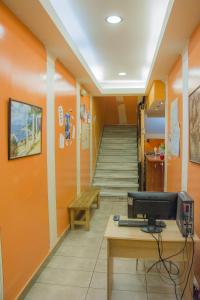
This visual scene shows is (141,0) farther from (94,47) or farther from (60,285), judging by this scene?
(60,285)

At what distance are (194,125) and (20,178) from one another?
1.77 meters

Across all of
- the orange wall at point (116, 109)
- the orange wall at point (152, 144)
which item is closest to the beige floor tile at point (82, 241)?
the orange wall at point (152, 144)

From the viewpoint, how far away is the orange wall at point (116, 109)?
9384 mm

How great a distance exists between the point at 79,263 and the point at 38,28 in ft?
8.88

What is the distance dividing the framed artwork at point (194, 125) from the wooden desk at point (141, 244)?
0.75 meters

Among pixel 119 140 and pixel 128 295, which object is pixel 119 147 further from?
pixel 128 295

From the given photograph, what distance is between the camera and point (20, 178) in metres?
2.34

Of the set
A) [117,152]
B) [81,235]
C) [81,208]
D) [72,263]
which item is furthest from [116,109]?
[72,263]

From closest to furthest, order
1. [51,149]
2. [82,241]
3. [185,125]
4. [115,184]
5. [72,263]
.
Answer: [185,125] < [72,263] < [51,149] < [82,241] < [115,184]

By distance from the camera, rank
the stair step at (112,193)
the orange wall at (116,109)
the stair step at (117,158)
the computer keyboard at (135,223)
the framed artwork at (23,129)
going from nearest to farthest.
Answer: the framed artwork at (23,129), the computer keyboard at (135,223), the stair step at (112,193), the stair step at (117,158), the orange wall at (116,109)

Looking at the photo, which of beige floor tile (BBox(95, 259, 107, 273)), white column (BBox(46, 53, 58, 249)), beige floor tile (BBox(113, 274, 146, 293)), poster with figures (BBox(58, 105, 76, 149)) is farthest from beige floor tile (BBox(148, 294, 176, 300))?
poster with figures (BBox(58, 105, 76, 149))

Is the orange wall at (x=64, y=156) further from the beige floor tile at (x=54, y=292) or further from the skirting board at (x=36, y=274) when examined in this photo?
the beige floor tile at (x=54, y=292)

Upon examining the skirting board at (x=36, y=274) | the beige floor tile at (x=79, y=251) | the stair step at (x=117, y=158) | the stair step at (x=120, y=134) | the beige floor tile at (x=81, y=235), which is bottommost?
the beige floor tile at (x=79, y=251)

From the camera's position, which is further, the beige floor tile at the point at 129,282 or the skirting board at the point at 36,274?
the beige floor tile at the point at 129,282
